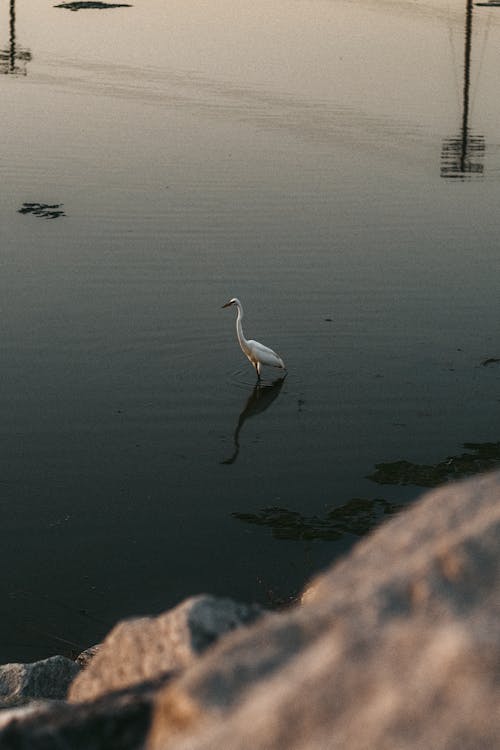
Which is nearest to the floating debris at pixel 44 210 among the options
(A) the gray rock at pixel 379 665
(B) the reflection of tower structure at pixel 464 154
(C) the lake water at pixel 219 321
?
(C) the lake water at pixel 219 321

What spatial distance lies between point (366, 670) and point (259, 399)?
17.8 meters

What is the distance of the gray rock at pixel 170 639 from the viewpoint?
170 inches

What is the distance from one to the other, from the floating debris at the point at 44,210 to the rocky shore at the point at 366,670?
87.3 feet

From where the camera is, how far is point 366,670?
290cm

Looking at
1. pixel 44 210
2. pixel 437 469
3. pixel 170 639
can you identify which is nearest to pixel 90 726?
pixel 170 639

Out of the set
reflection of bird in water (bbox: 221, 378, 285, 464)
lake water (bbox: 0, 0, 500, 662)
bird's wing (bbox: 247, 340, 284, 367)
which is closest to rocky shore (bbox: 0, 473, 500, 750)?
lake water (bbox: 0, 0, 500, 662)

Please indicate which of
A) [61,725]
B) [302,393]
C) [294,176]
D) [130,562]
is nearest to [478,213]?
[294,176]

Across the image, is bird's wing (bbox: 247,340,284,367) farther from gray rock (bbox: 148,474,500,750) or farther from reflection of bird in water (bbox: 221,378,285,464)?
gray rock (bbox: 148,474,500,750)

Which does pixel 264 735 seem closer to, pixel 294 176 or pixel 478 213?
pixel 478 213

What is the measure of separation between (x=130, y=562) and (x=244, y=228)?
15.4 meters

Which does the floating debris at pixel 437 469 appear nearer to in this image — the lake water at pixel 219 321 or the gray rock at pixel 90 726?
the lake water at pixel 219 321

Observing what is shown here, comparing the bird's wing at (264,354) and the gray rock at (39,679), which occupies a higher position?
the bird's wing at (264,354)

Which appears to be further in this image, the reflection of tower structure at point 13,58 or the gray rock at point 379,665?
the reflection of tower structure at point 13,58

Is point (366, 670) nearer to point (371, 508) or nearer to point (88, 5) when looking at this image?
point (371, 508)
